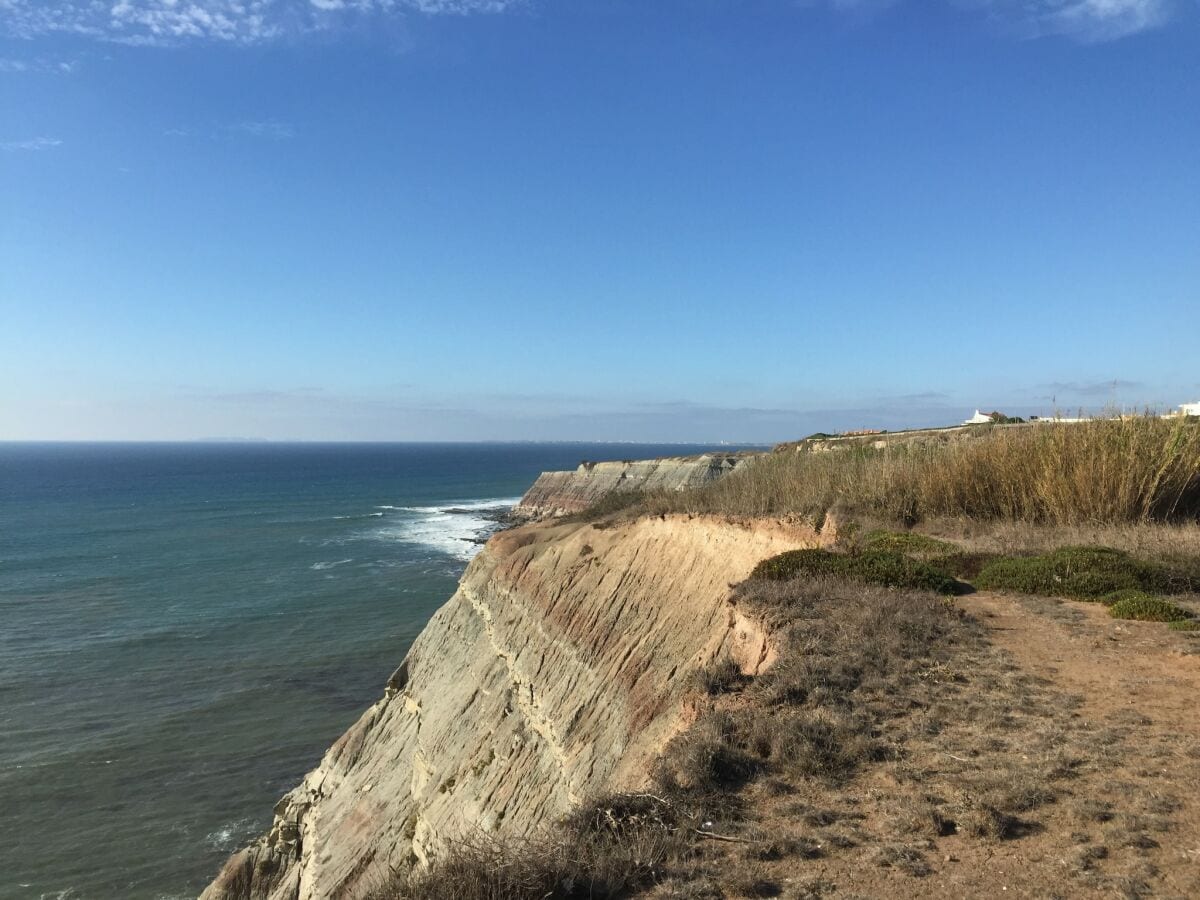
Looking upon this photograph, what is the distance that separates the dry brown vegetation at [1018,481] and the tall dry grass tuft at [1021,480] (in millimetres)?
23

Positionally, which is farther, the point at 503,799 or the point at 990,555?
the point at 503,799

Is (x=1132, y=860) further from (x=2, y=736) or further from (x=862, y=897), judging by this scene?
(x=2, y=736)

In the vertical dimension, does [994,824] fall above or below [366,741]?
above

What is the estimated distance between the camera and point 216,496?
108 meters

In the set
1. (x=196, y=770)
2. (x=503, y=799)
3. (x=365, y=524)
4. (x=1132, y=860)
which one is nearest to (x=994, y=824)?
(x=1132, y=860)

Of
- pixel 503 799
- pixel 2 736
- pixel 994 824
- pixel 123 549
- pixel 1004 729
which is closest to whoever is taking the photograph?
pixel 994 824

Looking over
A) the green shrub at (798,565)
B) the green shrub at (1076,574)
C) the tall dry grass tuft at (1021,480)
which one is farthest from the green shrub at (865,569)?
the tall dry grass tuft at (1021,480)

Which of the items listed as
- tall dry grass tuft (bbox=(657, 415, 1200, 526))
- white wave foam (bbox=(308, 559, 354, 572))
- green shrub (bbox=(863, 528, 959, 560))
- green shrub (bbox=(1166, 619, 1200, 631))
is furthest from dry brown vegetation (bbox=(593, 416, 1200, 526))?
white wave foam (bbox=(308, 559, 354, 572))

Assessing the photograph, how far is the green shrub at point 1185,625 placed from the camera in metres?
9.43

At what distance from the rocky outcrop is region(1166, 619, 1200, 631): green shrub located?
52.2 metres

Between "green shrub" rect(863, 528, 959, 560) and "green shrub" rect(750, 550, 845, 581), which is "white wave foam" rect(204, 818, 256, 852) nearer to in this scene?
"green shrub" rect(750, 550, 845, 581)

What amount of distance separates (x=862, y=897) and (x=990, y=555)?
10.2 metres

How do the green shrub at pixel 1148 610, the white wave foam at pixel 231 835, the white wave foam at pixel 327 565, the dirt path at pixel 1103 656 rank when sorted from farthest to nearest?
the white wave foam at pixel 327 565 → the white wave foam at pixel 231 835 → the green shrub at pixel 1148 610 → the dirt path at pixel 1103 656

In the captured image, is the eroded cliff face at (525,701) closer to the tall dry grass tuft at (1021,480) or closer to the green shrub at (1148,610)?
the tall dry grass tuft at (1021,480)
